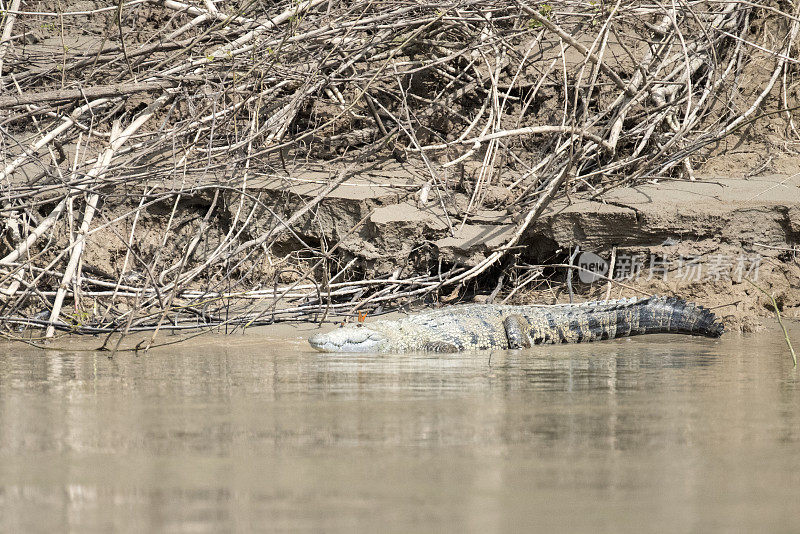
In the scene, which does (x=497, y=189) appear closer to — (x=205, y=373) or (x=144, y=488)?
(x=205, y=373)

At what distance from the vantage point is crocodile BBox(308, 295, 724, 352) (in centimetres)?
561

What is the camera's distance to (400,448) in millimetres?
2539

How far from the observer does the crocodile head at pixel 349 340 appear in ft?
17.3

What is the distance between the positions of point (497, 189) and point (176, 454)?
→ 488 cm

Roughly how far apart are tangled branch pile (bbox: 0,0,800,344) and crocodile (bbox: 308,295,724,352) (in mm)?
589

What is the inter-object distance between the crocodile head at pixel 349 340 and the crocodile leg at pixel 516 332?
898 mm

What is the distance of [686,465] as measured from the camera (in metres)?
2.31

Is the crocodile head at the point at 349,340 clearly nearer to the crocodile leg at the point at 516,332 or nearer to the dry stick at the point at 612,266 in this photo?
the crocodile leg at the point at 516,332

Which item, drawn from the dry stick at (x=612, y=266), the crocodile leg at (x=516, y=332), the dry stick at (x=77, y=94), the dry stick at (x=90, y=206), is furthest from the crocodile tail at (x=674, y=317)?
the dry stick at (x=77, y=94)

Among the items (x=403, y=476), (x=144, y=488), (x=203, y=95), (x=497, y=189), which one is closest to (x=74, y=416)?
(x=144, y=488)

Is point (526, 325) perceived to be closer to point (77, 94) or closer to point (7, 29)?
point (77, 94)

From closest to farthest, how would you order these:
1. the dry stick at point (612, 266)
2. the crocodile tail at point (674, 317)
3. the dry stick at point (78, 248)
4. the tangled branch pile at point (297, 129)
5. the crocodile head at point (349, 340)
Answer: the crocodile head at point (349, 340)
the dry stick at point (78, 248)
the crocodile tail at point (674, 317)
the tangled branch pile at point (297, 129)
the dry stick at point (612, 266)

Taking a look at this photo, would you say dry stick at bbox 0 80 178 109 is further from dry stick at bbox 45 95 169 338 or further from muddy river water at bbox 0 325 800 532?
muddy river water at bbox 0 325 800 532

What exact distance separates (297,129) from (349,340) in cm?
296
